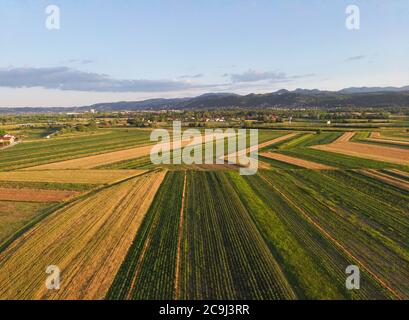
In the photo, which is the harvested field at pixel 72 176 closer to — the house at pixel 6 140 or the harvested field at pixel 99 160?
the harvested field at pixel 99 160

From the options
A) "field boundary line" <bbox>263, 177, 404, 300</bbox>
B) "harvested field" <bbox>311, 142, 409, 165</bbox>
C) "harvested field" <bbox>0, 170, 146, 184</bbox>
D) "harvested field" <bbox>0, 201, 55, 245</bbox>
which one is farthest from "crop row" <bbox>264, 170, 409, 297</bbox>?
"harvested field" <bbox>0, 201, 55, 245</bbox>

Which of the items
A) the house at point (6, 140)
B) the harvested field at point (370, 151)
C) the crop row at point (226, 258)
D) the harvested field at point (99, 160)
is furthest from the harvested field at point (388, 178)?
the house at point (6, 140)

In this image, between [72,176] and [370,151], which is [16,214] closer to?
[72,176]

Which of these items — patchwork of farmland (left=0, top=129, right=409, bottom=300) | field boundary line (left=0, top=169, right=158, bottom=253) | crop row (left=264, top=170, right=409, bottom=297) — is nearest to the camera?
patchwork of farmland (left=0, top=129, right=409, bottom=300)

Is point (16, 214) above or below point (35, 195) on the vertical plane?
below

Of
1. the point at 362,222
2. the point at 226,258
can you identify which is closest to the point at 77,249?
the point at 226,258

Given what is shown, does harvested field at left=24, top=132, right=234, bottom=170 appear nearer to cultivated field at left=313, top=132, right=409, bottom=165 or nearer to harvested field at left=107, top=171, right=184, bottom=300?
harvested field at left=107, top=171, right=184, bottom=300
